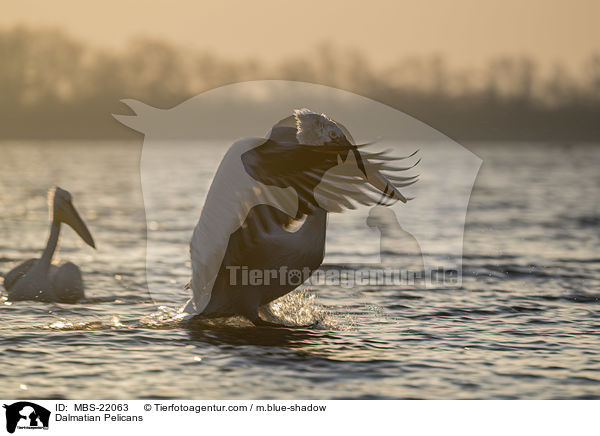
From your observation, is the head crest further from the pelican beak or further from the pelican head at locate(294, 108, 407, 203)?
the pelican beak

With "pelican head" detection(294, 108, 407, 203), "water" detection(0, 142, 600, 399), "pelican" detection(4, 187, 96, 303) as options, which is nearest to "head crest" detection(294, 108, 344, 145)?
"pelican head" detection(294, 108, 407, 203)

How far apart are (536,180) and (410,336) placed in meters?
28.2

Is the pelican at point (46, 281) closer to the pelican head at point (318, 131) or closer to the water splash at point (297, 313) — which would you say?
the water splash at point (297, 313)

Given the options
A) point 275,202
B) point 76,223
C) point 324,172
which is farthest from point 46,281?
point 324,172

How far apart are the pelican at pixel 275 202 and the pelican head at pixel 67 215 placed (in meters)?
4.08

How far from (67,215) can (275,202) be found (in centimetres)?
517

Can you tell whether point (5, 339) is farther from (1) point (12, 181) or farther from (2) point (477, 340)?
(1) point (12, 181)

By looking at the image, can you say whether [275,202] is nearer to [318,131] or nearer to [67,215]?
[318,131]

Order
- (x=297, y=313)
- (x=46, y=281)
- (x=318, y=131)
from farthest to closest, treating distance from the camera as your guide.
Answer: (x=46, y=281) < (x=297, y=313) < (x=318, y=131)

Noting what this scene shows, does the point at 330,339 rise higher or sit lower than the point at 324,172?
lower

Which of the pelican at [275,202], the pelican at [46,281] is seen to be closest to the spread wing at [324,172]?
the pelican at [275,202]

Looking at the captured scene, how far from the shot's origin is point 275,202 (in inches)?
329
